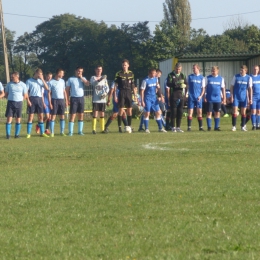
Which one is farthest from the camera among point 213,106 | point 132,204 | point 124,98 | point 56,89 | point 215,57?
point 215,57

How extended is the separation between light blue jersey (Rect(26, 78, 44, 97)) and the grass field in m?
6.06

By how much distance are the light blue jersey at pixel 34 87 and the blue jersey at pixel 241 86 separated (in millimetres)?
5838

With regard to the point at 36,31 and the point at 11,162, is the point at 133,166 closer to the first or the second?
the point at 11,162

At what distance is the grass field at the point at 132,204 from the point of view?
6.00m

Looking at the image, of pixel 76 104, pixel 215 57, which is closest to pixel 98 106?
pixel 76 104

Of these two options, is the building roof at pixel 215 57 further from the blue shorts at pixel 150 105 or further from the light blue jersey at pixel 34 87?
the light blue jersey at pixel 34 87

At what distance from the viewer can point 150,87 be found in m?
21.0

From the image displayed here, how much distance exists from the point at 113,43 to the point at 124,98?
71670mm

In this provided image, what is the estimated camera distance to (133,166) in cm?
1195

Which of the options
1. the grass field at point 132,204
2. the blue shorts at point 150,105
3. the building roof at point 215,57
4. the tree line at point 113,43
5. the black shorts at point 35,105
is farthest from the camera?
the tree line at point 113,43

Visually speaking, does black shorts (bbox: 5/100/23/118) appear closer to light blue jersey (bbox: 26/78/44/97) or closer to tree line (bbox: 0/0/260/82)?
light blue jersey (bbox: 26/78/44/97)

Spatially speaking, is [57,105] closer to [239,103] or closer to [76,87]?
[76,87]

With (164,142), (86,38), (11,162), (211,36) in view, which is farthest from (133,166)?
(86,38)

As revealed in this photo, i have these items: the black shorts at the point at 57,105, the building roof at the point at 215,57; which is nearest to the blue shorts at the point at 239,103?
the black shorts at the point at 57,105
